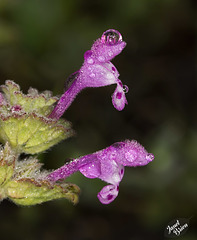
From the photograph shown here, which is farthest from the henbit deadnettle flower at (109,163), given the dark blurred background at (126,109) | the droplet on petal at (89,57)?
the dark blurred background at (126,109)

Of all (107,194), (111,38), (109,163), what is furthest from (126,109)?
(107,194)

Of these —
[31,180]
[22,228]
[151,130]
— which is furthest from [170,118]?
[31,180]

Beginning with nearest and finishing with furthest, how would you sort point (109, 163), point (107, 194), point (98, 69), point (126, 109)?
point (107, 194), point (109, 163), point (98, 69), point (126, 109)

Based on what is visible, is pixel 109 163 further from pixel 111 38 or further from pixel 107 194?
pixel 111 38

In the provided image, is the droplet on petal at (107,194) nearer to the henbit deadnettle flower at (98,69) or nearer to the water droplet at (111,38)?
the henbit deadnettle flower at (98,69)

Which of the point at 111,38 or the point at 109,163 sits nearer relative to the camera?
the point at 109,163

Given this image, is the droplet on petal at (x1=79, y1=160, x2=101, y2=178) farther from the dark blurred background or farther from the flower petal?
the dark blurred background

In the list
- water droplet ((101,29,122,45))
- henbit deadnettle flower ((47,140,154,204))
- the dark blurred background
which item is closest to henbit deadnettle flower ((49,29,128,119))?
water droplet ((101,29,122,45))
